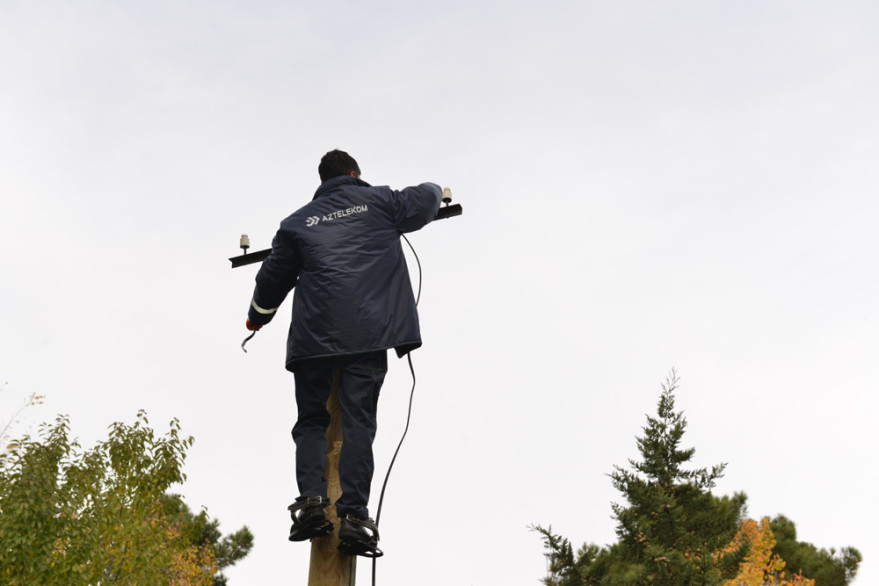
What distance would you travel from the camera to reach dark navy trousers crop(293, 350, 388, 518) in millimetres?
4238

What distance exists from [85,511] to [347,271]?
64.5ft

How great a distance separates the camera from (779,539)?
45375mm

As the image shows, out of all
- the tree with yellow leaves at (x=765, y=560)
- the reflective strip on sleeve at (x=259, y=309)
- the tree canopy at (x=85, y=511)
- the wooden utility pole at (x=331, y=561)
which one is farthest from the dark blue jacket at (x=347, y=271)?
the tree with yellow leaves at (x=765, y=560)

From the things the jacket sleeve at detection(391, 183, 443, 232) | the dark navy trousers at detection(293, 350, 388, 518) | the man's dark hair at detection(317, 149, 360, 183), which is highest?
the man's dark hair at detection(317, 149, 360, 183)

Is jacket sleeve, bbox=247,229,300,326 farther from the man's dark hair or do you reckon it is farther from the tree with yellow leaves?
the tree with yellow leaves

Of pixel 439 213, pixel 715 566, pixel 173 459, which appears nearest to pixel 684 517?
pixel 715 566

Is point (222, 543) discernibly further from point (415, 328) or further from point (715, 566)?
point (415, 328)

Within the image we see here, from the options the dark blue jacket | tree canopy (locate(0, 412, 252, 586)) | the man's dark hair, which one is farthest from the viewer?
tree canopy (locate(0, 412, 252, 586))

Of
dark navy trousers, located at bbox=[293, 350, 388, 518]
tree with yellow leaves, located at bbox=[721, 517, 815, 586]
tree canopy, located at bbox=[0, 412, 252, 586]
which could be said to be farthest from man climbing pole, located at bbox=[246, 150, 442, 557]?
tree with yellow leaves, located at bbox=[721, 517, 815, 586]

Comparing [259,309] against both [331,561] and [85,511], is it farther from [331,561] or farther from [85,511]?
[85,511]

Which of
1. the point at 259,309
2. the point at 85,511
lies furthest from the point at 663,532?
the point at 259,309

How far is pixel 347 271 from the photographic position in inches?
182

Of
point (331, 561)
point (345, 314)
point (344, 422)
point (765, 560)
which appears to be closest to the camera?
point (331, 561)

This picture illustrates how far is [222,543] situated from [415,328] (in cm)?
3858
